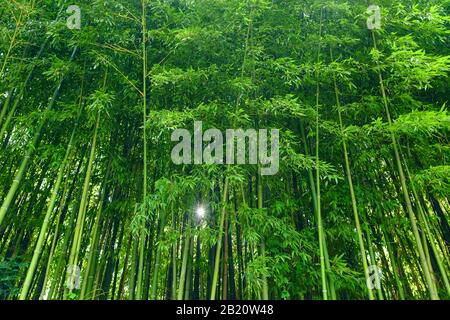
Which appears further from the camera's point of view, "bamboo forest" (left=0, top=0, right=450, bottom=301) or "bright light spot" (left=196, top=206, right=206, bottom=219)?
"bright light spot" (left=196, top=206, right=206, bottom=219)

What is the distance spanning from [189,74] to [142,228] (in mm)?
1402

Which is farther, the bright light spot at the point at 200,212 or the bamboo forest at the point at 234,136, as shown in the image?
the bright light spot at the point at 200,212

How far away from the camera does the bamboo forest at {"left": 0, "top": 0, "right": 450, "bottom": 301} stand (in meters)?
2.95

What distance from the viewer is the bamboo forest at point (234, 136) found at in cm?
295

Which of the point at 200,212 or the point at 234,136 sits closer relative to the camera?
the point at 234,136

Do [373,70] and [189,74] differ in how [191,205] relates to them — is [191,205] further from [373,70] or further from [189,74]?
[373,70]

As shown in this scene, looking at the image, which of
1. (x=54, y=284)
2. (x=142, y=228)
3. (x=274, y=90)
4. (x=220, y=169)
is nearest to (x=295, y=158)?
(x=220, y=169)

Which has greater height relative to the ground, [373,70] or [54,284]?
[373,70]

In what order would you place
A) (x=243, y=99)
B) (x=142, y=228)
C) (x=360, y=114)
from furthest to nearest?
(x=360, y=114), (x=243, y=99), (x=142, y=228)

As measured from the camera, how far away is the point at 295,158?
9.79ft

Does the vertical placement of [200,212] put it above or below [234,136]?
below

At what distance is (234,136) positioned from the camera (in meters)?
3.04
